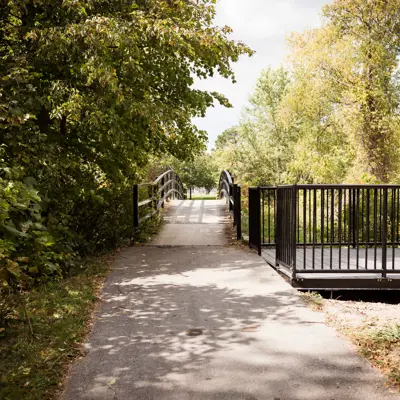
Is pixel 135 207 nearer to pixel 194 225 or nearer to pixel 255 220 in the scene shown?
pixel 194 225

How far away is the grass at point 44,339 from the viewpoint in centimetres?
336

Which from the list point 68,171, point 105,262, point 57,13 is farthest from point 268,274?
point 57,13

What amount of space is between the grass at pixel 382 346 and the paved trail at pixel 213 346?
0.13 meters

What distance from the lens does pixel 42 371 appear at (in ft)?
11.7

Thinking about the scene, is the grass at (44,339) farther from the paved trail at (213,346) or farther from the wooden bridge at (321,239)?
the wooden bridge at (321,239)

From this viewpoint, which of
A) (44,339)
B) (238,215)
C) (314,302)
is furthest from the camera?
(238,215)

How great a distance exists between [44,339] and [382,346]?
3.23 meters

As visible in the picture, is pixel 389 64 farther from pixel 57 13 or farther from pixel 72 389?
pixel 72 389

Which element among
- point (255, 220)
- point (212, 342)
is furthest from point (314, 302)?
point (255, 220)

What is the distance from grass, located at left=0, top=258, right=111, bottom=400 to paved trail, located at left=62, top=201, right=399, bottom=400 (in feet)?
0.54

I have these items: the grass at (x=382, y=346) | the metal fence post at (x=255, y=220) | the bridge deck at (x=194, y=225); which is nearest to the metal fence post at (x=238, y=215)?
the bridge deck at (x=194, y=225)

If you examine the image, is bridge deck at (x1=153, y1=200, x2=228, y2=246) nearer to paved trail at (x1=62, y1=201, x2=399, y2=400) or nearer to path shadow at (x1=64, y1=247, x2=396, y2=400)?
paved trail at (x1=62, y1=201, x2=399, y2=400)

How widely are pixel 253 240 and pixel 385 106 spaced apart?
12952mm

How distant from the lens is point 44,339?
4.26 metres
